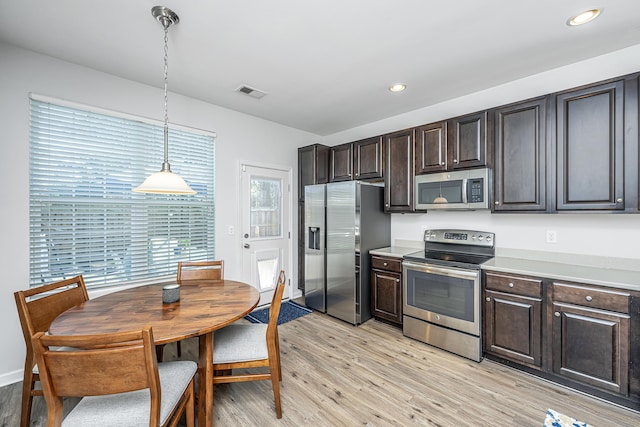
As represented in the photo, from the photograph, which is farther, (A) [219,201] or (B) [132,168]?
(A) [219,201]

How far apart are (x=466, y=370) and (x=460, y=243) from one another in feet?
4.30

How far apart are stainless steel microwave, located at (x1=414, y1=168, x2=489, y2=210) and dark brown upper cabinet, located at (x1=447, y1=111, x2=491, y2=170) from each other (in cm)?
10

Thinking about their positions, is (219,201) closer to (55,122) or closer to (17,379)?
(55,122)

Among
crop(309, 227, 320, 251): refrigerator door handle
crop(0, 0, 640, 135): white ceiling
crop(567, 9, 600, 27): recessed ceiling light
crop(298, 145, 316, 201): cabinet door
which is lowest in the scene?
crop(309, 227, 320, 251): refrigerator door handle

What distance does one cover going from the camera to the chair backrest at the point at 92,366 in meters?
1.06

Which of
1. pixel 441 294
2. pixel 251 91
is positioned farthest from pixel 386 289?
pixel 251 91

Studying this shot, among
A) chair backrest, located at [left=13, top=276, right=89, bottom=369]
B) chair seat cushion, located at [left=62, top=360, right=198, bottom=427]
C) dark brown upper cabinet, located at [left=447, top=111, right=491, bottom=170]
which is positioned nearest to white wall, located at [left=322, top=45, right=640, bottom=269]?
dark brown upper cabinet, located at [left=447, top=111, right=491, bottom=170]

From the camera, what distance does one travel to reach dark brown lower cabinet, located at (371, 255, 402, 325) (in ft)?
10.4

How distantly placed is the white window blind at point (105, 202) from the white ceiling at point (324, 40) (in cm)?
58

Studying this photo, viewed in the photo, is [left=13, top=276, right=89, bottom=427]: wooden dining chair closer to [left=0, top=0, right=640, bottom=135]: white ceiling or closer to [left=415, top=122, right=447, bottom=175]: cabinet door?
[left=0, top=0, right=640, bottom=135]: white ceiling

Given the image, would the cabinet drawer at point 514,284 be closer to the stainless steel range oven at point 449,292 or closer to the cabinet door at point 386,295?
the stainless steel range oven at point 449,292

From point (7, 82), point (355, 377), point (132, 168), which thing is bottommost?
point (355, 377)

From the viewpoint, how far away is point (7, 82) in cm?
222

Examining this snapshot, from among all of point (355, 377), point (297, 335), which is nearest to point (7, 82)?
point (297, 335)
